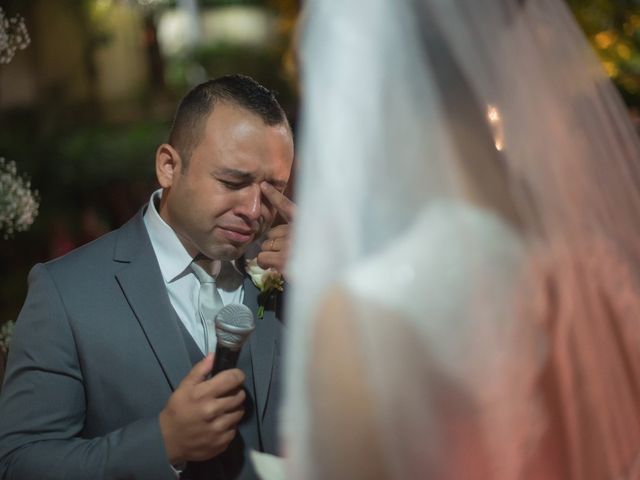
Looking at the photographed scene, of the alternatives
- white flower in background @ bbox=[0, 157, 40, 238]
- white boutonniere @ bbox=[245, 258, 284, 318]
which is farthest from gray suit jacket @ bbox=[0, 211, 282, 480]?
white flower in background @ bbox=[0, 157, 40, 238]

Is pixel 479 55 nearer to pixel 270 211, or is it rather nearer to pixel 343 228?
pixel 343 228

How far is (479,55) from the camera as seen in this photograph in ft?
5.41

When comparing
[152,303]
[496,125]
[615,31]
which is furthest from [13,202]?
[615,31]

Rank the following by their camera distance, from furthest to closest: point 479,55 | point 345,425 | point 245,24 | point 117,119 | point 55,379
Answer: point 245,24, point 117,119, point 55,379, point 479,55, point 345,425

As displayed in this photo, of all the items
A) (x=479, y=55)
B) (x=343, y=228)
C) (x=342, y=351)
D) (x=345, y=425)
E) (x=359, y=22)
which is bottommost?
→ (x=345, y=425)

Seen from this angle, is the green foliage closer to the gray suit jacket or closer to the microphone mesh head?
the gray suit jacket

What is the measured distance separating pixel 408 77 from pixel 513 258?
1.32ft

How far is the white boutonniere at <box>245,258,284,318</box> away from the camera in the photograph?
2406mm

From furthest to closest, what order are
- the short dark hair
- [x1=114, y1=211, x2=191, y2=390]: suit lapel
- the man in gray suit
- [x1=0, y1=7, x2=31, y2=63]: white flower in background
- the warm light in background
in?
[x1=0, y1=7, x2=31, y2=63]: white flower in background
the short dark hair
[x1=114, y1=211, x2=191, y2=390]: suit lapel
the man in gray suit
the warm light in background

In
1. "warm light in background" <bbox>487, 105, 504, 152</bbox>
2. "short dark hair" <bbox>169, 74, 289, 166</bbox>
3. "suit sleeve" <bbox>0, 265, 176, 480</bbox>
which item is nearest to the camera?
"warm light in background" <bbox>487, 105, 504, 152</bbox>

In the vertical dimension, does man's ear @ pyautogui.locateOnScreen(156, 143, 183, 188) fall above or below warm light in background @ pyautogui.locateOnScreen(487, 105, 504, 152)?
above

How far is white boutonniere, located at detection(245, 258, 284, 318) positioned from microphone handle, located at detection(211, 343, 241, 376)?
501 millimetres

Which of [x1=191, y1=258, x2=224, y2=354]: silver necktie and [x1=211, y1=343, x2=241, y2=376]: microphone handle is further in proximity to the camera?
[x1=191, y1=258, x2=224, y2=354]: silver necktie

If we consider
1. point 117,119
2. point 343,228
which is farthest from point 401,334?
point 117,119
